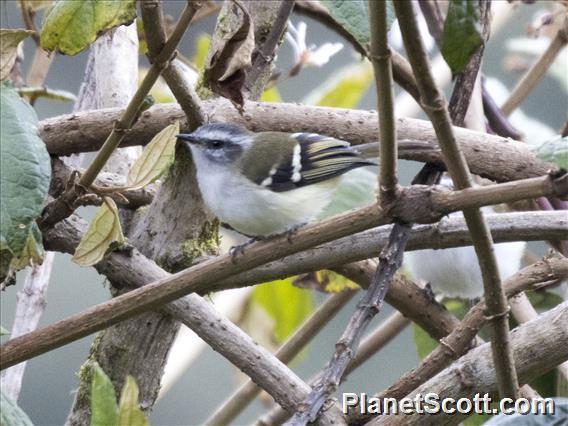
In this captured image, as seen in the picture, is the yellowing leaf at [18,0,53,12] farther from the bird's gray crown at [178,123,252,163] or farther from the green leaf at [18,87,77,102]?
the bird's gray crown at [178,123,252,163]

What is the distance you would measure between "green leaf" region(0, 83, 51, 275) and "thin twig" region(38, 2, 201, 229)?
16 centimetres

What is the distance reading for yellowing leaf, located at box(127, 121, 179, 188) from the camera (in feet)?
5.00

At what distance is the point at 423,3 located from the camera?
108 inches

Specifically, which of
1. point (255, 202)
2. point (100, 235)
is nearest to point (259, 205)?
point (255, 202)

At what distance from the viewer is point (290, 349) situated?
2.66 m

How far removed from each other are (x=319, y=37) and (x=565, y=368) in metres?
4.64

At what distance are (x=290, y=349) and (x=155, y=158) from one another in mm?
1244

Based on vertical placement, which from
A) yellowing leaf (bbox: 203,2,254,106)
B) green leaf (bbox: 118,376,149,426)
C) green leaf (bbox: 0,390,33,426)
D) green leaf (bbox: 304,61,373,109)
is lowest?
green leaf (bbox: 118,376,149,426)

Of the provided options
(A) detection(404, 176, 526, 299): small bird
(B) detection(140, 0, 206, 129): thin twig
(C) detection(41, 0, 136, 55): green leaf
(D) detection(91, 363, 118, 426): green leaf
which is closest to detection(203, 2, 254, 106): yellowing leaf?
(B) detection(140, 0, 206, 129): thin twig

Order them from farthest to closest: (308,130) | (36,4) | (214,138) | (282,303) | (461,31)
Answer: (282,303) → (36,4) → (308,130) → (214,138) → (461,31)

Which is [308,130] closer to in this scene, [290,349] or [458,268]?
[290,349]

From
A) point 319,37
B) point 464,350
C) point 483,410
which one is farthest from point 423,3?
point 319,37

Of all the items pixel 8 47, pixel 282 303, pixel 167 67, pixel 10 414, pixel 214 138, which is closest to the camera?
pixel 10 414

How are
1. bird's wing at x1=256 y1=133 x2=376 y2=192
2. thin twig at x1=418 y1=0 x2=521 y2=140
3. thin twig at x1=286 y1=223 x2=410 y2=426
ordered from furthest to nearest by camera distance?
thin twig at x1=418 y1=0 x2=521 y2=140, bird's wing at x1=256 y1=133 x2=376 y2=192, thin twig at x1=286 y1=223 x2=410 y2=426
